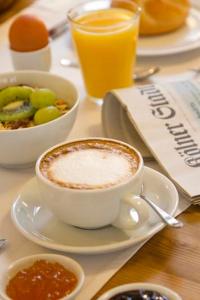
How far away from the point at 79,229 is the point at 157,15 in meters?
0.76

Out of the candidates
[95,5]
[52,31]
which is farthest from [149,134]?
[52,31]

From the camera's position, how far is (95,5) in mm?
1463

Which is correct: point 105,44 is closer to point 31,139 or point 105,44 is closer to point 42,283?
point 31,139

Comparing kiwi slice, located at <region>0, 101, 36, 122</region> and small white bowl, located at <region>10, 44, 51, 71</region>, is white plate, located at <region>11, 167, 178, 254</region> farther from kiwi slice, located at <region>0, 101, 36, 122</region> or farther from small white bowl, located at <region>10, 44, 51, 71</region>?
small white bowl, located at <region>10, 44, 51, 71</region>

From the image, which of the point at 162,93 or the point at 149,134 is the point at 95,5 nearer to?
the point at 162,93

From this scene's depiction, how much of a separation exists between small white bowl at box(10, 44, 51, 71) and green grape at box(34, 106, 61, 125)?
28 centimetres

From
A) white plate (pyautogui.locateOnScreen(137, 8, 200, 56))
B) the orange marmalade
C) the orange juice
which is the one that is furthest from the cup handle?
white plate (pyautogui.locateOnScreen(137, 8, 200, 56))

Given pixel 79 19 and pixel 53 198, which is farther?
pixel 79 19

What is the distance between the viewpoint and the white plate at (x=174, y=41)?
4.80 feet

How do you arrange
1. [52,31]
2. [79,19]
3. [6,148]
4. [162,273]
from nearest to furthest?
[162,273], [6,148], [79,19], [52,31]

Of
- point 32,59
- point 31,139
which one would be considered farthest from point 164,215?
point 32,59

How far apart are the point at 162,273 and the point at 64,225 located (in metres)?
0.16

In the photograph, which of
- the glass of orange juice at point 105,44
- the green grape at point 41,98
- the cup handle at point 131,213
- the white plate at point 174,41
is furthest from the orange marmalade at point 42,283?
the white plate at point 174,41

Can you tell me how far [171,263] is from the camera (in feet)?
2.88
